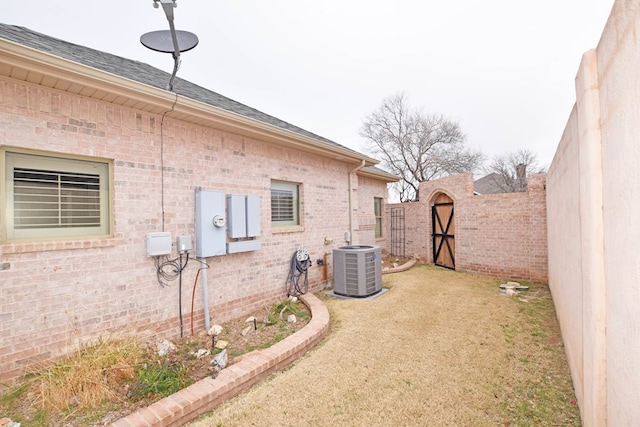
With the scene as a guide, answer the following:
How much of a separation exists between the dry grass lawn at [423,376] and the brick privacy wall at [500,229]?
2.55 m

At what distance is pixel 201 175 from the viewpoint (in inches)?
176

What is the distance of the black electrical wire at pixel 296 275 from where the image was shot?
5961 millimetres

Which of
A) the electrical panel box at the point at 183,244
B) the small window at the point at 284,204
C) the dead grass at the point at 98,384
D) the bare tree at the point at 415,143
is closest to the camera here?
the dead grass at the point at 98,384

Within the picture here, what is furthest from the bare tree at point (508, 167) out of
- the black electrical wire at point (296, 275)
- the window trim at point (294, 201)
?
the black electrical wire at point (296, 275)

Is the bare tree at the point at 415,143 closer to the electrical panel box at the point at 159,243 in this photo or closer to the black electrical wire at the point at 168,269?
the black electrical wire at the point at 168,269

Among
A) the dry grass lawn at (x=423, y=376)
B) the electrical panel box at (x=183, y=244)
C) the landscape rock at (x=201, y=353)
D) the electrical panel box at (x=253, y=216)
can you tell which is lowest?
the dry grass lawn at (x=423, y=376)

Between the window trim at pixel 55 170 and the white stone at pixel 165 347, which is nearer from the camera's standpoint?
the window trim at pixel 55 170

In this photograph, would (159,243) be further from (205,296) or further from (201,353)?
(201,353)

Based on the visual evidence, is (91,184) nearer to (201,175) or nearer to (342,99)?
(201,175)

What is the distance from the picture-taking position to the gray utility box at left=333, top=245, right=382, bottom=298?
5.98 m

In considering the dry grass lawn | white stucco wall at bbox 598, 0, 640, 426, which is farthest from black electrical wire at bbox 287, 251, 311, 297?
white stucco wall at bbox 598, 0, 640, 426

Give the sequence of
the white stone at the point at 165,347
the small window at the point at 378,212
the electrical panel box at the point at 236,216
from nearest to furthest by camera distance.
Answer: the white stone at the point at 165,347
the electrical panel box at the point at 236,216
the small window at the point at 378,212

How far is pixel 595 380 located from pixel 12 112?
5275 millimetres

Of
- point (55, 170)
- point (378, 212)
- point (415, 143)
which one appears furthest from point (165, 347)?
point (415, 143)
